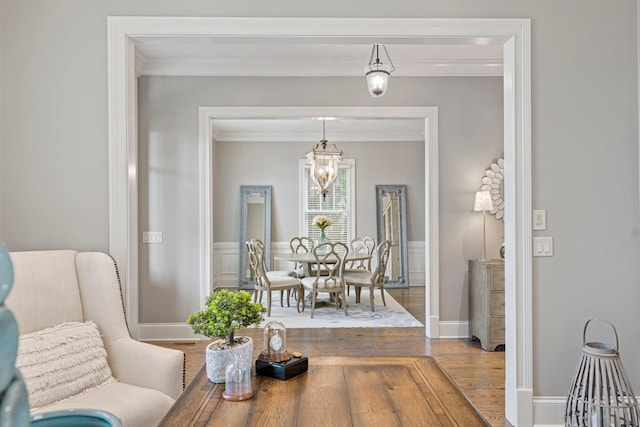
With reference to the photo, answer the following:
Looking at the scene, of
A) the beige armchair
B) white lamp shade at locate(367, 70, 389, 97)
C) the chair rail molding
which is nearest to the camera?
the beige armchair

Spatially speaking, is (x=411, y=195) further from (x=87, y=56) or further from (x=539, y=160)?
(x=87, y=56)

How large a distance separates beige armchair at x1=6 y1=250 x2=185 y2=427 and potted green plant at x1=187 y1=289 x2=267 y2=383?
474mm

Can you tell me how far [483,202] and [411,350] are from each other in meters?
1.65

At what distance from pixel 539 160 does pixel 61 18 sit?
2.94 metres

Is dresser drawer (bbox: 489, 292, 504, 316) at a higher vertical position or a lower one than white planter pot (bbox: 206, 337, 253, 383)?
lower

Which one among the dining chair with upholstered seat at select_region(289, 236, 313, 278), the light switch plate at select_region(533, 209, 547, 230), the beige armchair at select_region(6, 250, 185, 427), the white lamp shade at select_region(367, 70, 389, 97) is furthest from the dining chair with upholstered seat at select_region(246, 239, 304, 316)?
the light switch plate at select_region(533, 209, 547, 230)

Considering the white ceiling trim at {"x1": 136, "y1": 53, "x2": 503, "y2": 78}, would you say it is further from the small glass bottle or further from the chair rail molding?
the small glass bottle

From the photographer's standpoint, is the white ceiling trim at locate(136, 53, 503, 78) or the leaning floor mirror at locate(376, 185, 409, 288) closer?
the white ceiling trim at locate(136, 53, 503, 78)

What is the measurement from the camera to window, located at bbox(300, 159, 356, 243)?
7656mm

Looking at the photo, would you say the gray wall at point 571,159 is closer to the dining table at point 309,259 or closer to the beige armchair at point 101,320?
the beige armchair at point 101,320

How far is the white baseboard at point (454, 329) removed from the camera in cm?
445

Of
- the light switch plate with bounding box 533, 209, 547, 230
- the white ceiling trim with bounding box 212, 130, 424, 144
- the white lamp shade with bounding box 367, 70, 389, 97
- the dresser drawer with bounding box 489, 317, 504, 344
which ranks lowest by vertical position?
the dresser drawer with bounding box 489, 317, 504, 344

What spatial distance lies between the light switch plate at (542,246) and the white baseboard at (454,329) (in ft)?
6.97

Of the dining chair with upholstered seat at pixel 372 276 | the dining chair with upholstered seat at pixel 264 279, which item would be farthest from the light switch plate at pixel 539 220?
the dining chair with upholstered seat at pixel 264 279
